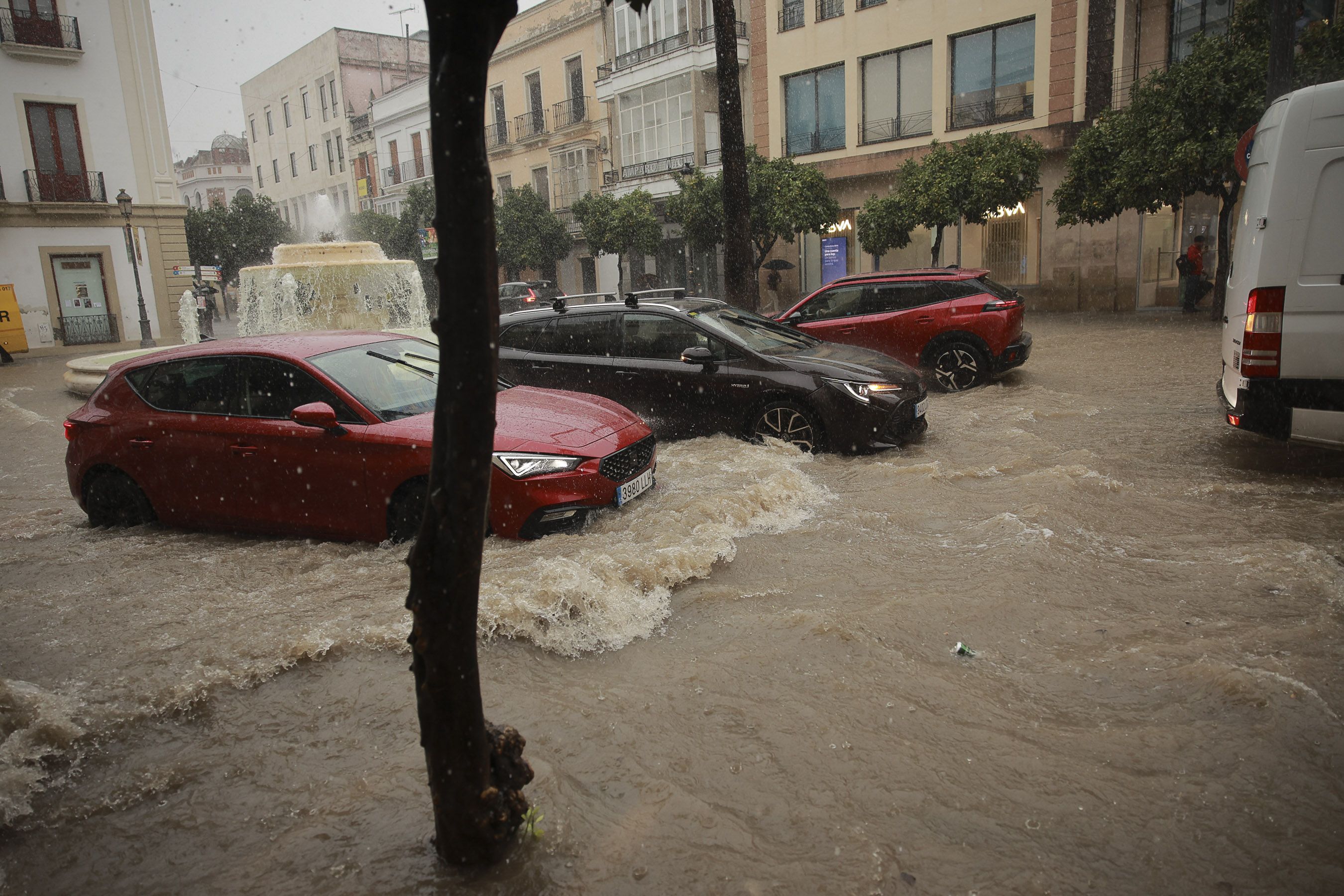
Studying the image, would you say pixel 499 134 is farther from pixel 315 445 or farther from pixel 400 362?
pixel 315 445

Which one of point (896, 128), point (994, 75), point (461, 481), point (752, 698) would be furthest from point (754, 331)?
point (896, 128)

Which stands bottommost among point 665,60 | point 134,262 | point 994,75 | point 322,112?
point 134,262

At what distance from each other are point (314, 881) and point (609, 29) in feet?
119

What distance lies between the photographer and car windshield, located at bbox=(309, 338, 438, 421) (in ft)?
18.4

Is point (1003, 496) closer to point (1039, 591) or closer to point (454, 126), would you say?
point (1039, 591)

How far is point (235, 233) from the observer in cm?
3956

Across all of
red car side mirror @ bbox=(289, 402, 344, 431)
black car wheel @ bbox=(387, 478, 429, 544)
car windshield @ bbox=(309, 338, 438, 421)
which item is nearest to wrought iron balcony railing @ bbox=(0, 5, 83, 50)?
car windshield @ bbox=(309, 338, 438, 421)

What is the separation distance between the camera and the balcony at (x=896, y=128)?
81.6 feet

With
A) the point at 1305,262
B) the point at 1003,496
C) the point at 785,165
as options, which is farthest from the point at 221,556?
the point at 785,165

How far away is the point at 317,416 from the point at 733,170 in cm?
882

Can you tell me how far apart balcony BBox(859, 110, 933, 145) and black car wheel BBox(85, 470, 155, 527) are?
23548mm

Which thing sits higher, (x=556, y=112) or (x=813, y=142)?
(x=556, y=112)

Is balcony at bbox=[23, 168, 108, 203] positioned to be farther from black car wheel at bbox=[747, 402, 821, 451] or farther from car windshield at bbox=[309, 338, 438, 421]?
black car wheel at bbox=[747, 402, 821, 451]

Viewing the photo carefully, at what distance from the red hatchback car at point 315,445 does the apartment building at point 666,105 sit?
2315 centimetres
